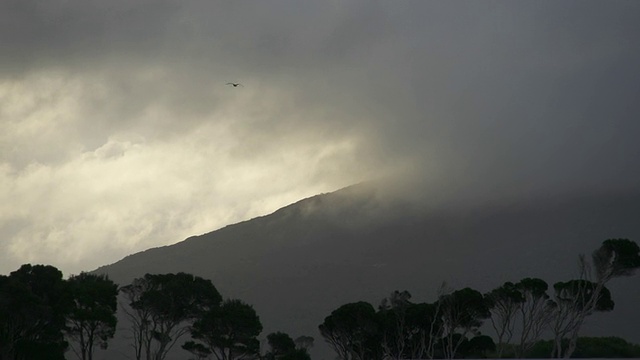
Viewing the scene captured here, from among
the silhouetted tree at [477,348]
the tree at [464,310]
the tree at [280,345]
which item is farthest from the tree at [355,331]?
the tree at [280,345]

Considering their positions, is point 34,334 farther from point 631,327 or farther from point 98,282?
point 631,327

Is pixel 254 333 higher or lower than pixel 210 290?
lower

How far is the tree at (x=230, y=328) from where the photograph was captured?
80.8 metres

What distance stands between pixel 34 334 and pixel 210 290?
64.7 feet

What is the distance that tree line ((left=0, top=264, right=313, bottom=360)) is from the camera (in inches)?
2564

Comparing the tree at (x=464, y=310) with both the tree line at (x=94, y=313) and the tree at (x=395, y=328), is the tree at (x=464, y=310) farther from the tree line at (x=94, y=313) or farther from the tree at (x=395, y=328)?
the tree line at (x=94, y=313)

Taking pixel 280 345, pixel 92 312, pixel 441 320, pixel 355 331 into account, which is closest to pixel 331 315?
pixel 355 331

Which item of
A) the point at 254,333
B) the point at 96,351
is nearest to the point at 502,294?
the point at 254,333

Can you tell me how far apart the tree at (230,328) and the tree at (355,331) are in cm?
817

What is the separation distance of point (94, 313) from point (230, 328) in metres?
14.4

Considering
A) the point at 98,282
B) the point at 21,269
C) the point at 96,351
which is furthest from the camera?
the point at 96,351

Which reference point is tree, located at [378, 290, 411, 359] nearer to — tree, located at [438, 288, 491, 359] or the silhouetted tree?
tree, located at [438, 288, 491, 359]

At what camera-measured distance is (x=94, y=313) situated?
7400 cm

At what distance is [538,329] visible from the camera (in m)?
86.1
